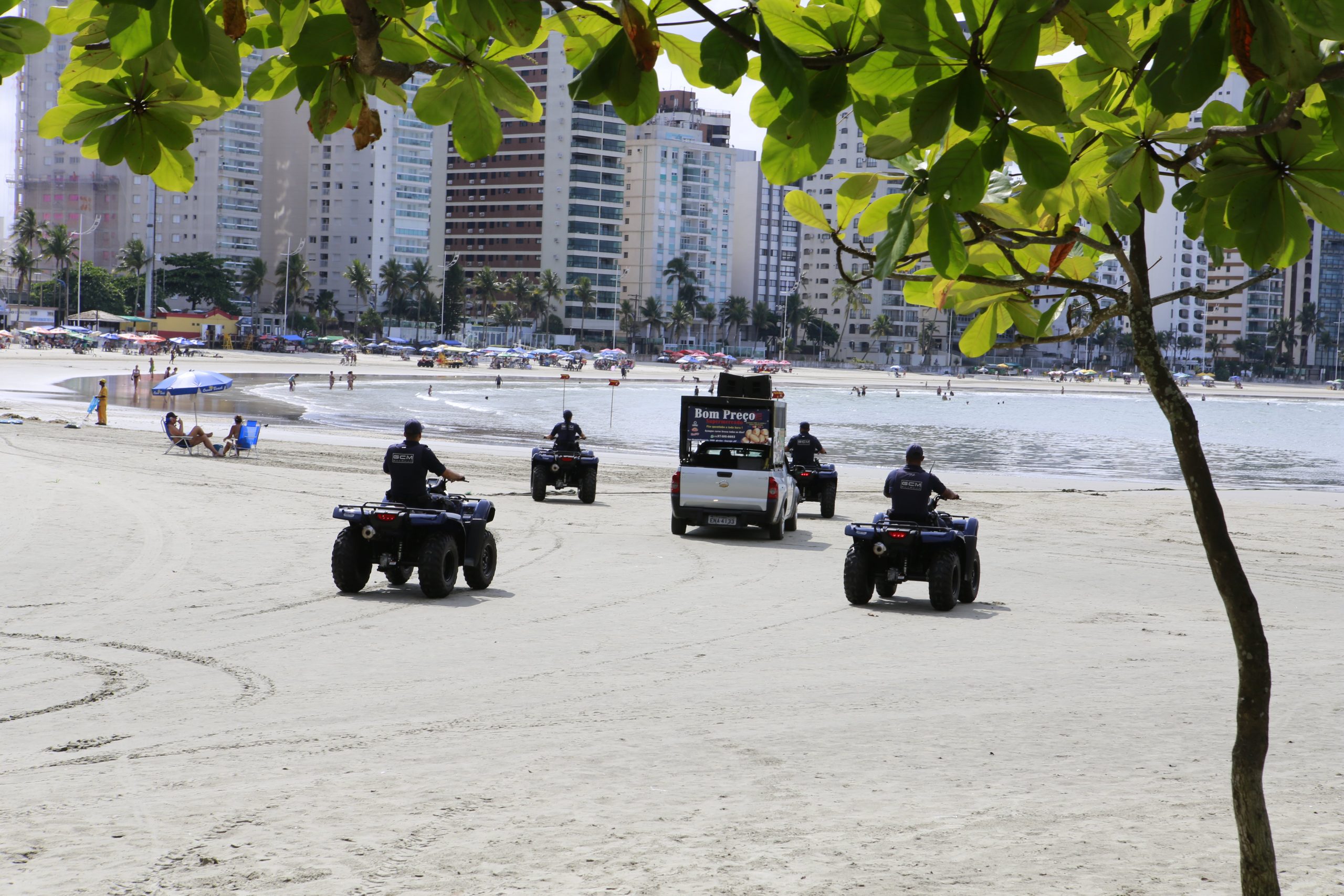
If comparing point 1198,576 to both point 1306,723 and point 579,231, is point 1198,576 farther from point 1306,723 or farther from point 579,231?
point 579,231

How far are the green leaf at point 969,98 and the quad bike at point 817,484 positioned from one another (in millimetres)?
20495

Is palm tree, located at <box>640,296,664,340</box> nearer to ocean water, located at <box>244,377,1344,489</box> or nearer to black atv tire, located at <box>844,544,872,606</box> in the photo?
ocean water, located at <box>244,377,1344,489</box>

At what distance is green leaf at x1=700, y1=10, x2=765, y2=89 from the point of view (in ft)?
7.48

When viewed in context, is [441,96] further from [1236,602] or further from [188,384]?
[188,384]

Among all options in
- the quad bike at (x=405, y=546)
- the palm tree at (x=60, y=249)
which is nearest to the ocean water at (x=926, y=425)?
the quad bike at (x=405, y=546)

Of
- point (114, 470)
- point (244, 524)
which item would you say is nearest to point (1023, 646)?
point (244, 524)

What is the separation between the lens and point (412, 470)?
42.8ft

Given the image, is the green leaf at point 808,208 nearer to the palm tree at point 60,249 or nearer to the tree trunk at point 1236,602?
the tree trunk at point 1236,602

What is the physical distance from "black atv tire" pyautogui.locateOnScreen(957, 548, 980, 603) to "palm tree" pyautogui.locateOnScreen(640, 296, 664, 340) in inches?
6613

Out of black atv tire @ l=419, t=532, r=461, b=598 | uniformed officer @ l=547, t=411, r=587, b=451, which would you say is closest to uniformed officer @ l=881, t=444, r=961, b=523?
black atv tire @ l=419, t=532, r=461, b=598

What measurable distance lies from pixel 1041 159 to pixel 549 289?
165111 mm

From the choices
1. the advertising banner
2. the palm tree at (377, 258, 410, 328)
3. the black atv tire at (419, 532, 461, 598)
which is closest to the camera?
the black atv tire at (419, 532, 461, 598)

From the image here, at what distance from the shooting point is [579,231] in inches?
6791

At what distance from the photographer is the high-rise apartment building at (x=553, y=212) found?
169 m
